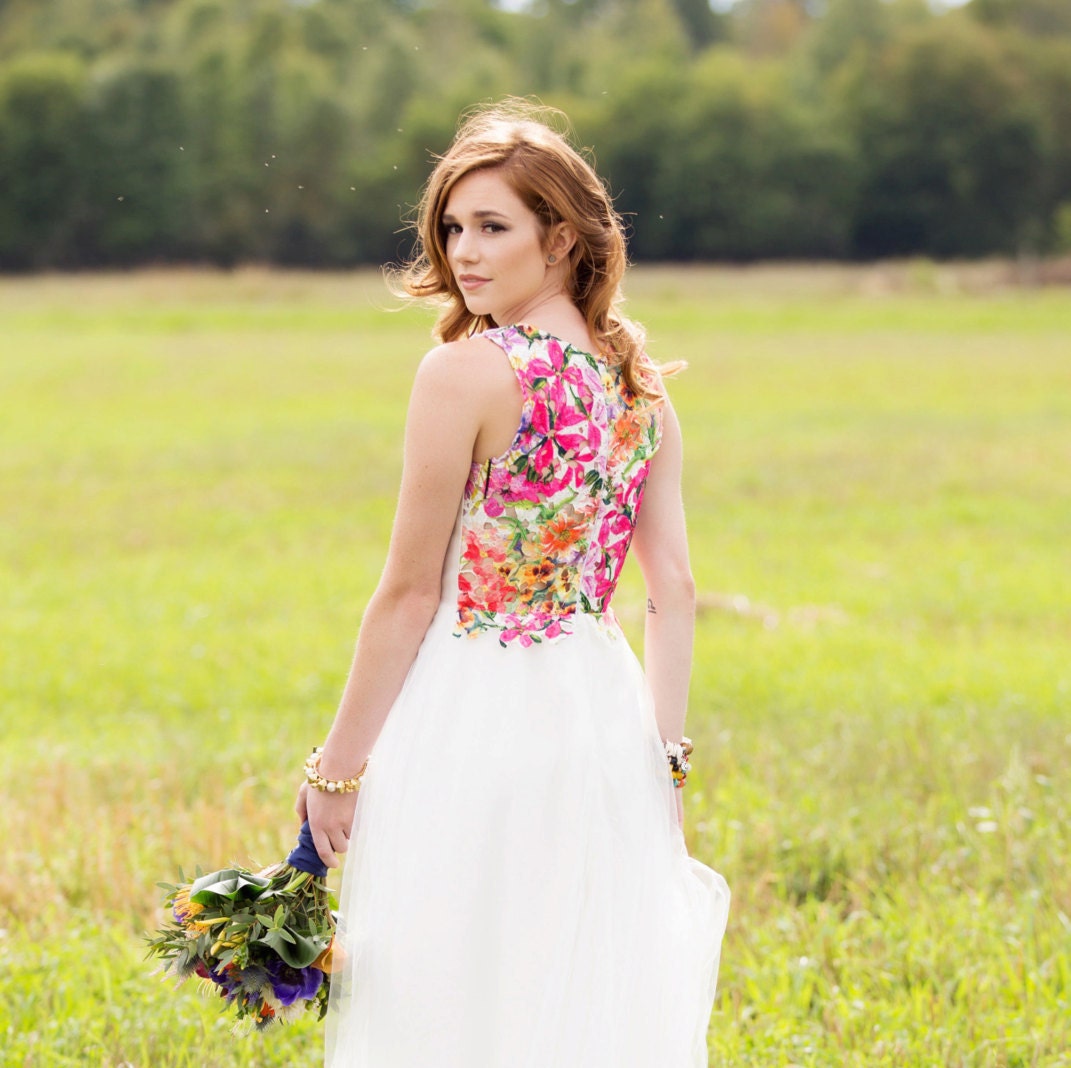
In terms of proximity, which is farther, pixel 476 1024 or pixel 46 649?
pixel 46 649

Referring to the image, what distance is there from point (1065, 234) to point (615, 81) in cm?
2554

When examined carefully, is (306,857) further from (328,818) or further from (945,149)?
(945,149)

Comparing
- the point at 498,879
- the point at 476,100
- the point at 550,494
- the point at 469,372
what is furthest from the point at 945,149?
the point at 498,879

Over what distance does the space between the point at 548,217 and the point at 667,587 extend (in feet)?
2.67

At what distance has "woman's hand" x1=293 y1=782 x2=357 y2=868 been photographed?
117 inches

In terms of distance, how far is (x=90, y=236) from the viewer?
2650 inches

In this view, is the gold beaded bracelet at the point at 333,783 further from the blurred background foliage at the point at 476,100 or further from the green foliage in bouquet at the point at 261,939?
the blurred background foliage at the point at 476,100

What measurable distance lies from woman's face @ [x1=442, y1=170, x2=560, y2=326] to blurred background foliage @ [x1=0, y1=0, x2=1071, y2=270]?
55.6 metres

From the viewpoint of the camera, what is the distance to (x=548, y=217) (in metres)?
2.94

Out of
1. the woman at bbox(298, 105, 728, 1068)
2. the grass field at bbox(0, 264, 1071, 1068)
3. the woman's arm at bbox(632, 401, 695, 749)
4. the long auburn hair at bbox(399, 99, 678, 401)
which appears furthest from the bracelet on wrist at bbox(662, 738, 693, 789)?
the grass field at bbox(0, 264, 1071, 1068)

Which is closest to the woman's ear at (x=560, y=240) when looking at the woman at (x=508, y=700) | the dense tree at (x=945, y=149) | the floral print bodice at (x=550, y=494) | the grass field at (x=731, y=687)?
the woman at (x=508, y=700)

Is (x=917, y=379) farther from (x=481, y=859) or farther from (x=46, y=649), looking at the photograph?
(x=481, y=859)

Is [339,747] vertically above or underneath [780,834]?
above

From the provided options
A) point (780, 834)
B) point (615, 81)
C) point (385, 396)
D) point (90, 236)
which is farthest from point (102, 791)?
point (615, 81)
